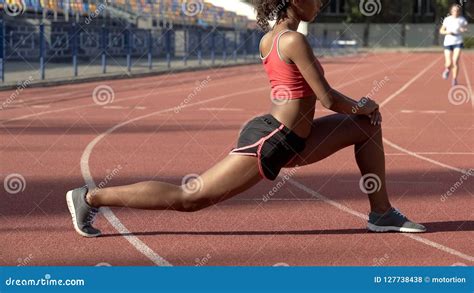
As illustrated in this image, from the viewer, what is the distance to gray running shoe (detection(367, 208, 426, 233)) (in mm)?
7680

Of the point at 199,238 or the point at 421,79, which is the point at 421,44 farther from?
the point at 199,238

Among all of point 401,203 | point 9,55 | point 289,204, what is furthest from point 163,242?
point 9,55

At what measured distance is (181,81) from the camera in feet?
111

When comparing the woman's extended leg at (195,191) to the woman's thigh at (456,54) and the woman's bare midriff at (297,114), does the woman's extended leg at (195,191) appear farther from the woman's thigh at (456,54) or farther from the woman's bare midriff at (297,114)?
the woman's thigh at (456,54)

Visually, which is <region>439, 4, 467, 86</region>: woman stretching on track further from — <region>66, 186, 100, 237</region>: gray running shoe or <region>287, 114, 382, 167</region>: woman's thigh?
<region>66, 186, 100, 237</region>: gray running shoe

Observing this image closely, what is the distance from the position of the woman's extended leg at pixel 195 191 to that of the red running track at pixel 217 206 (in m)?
0.29

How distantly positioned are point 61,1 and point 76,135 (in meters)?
25.9

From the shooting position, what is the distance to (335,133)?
7.26m

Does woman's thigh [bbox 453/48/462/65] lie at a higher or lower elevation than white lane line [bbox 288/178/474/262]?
lower

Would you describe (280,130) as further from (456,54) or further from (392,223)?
(456,54)

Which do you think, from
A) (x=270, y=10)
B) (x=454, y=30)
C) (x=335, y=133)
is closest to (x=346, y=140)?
(x=335, y=133)

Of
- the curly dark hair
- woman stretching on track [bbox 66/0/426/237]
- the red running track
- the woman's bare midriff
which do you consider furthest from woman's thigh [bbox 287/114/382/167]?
the curly dark hair

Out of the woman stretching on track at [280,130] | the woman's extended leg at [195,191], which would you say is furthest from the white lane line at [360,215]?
the woman's extended leg at [195,191]

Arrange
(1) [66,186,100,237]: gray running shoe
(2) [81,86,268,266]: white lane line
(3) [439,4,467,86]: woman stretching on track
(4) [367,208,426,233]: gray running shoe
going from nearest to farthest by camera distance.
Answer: (2) [81,86,268,266]: white lane line < (1) [66,186,100,237]: gray running shoe < (4) [367,208,426,233]: gray running shoe < (3) [439,4,467,86]: woman stretching on track
